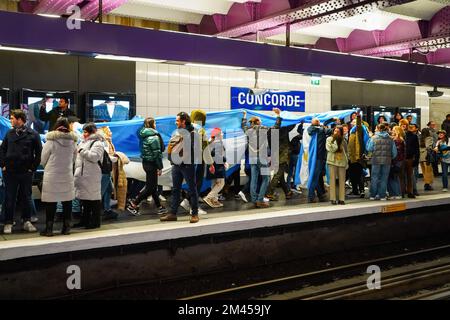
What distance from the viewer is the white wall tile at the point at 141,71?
10.7m

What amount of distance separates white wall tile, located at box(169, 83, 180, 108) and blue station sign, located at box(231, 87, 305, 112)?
1.41 m

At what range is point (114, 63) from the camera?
1034cm

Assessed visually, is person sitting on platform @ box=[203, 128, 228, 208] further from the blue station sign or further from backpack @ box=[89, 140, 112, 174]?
the blue station sign

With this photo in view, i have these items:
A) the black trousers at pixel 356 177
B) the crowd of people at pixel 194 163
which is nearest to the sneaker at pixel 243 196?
the crowd of people at pixel 194 163

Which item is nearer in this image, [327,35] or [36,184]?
[36,184]

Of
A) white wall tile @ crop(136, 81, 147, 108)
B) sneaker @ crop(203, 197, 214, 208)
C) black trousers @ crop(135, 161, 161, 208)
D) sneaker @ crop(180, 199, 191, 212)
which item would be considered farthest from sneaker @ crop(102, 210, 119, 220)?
white wall tile @ crop(136, 81, 147, 108)

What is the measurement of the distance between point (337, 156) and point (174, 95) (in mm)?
4082

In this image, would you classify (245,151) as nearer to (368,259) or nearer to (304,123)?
(304,123)

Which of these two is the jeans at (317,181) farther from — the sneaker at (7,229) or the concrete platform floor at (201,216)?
the sneaker at (7,229)

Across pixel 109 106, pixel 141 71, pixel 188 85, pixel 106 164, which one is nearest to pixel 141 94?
pixel 141 71

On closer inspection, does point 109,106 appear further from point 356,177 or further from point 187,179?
point 356,177

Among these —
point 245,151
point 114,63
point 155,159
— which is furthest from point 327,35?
point 155,159

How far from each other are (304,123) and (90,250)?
208 inches

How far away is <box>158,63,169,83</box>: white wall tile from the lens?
1100 cm
